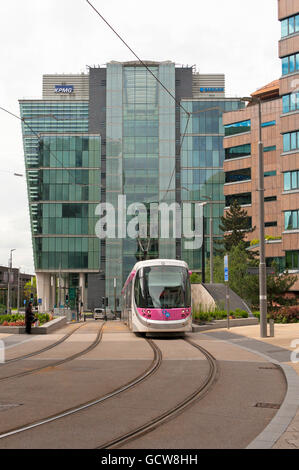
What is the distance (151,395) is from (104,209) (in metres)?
83.3

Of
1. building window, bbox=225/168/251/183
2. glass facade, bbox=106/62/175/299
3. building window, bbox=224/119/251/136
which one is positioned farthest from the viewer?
glass facade, bbox=106/62/175/299

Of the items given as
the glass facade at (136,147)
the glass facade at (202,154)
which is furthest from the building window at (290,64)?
the glass facade at (136,147)

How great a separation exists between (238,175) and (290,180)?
2194 cm

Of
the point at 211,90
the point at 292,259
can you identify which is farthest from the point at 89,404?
the point at 211,90

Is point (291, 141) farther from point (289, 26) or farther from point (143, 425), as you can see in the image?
point (143, 425)

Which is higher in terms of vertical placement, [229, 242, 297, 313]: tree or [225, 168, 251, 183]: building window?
[225, 168, 251, 183]: building window

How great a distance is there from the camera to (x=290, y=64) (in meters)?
56.2

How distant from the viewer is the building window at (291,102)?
5600 cm

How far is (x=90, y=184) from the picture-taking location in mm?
91250

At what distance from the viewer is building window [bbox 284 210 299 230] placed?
56531mm

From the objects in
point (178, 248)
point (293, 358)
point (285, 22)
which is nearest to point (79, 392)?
point (293, 358)

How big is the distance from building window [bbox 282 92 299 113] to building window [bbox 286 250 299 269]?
46.2 ft

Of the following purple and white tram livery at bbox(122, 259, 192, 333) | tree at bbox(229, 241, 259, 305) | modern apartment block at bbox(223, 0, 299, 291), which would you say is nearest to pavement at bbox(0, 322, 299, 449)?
purple and white tram livery at bbox(122, 259, 192, 333)

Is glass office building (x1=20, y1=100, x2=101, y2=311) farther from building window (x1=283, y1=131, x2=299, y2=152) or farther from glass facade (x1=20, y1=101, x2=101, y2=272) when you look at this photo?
building window (x1=283, y1=131, x2=299, y2=152)
